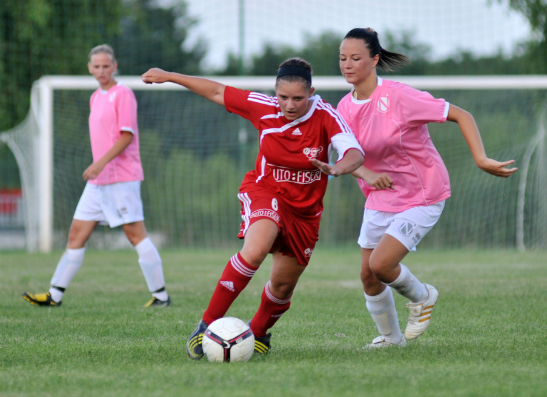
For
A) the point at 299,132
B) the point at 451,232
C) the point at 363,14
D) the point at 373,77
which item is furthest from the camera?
the point at 363,14

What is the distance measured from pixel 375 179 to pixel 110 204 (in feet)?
10.3

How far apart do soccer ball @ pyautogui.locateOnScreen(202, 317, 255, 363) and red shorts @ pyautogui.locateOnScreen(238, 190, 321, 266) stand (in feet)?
1.76

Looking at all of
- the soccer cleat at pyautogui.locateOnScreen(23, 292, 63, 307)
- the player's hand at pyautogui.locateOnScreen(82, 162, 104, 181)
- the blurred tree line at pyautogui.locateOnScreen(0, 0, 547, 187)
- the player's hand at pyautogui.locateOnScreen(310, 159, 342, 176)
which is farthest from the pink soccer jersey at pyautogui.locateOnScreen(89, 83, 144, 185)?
the blurred tree line at pyautogui.locateOnScreen(0, 0, 547, 187)

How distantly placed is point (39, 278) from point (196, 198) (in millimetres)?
6925

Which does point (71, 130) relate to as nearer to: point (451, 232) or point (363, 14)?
point (363, 14)

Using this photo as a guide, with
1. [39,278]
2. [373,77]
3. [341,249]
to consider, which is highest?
[373,77]

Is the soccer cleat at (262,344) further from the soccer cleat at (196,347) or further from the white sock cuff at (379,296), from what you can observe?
the white sock cuff at (379,296)

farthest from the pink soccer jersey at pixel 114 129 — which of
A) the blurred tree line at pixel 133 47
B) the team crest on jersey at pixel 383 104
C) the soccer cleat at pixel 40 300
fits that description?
the blurred tree line at pixel 133 47

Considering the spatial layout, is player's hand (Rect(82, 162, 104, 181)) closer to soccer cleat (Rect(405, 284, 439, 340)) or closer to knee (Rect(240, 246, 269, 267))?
knee (Rect(240, 246, 269, 267))

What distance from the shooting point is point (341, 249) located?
1402cm

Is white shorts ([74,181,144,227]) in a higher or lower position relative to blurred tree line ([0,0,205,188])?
lower

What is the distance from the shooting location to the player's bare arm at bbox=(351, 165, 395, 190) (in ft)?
12.6

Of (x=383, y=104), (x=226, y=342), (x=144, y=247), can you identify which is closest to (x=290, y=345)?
(x=226, y=342)

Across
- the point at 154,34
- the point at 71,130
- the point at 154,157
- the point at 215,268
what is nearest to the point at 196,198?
the point at 154,157
